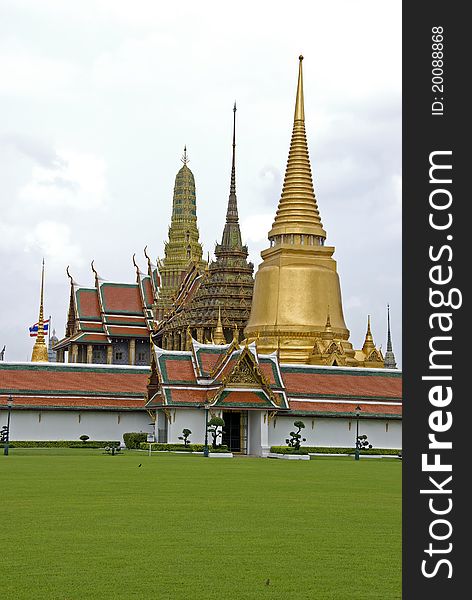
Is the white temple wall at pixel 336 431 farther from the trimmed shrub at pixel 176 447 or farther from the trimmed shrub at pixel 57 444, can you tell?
the trimmed shrub at pixel 57 444

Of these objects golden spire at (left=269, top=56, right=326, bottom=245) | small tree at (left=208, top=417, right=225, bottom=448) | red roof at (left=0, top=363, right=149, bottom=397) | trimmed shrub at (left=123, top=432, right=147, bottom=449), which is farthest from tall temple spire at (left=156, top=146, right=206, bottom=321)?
small tree at (left=208, top=417, right=225, bottom=448)

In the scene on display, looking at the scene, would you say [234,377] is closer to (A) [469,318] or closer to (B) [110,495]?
(B) [110,495]

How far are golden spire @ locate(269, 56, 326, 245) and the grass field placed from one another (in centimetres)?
3443

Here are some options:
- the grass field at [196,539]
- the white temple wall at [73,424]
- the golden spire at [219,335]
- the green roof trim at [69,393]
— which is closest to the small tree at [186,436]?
the white temple wall at [73,424]

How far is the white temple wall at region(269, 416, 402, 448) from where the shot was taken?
140 ft

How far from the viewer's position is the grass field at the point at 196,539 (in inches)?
403

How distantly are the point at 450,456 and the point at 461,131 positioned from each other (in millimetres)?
2234

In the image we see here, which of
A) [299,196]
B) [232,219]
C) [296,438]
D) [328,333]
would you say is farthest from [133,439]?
[232,219]

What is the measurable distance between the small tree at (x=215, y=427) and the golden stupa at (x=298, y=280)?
1244cm

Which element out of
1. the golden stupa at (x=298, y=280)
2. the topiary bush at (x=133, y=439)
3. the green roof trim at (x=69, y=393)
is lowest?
the topiary bush at (x=133, y=439)

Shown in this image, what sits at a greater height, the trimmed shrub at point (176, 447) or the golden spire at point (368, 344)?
the golden spire at point (368, 344)

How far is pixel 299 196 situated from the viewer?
57281 millimetres

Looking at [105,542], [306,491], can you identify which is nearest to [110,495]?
[306,491]

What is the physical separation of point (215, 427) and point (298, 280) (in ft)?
56.3
